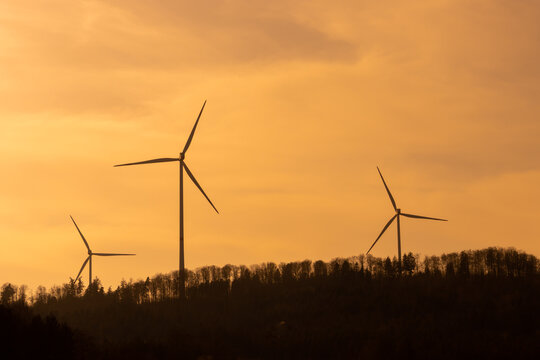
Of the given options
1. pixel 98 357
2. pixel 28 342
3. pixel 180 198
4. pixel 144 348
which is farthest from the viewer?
pixel 144 348

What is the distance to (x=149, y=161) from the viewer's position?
532 ft

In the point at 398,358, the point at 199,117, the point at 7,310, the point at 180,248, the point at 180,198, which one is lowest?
the point at 398,358

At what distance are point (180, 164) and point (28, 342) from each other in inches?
1866

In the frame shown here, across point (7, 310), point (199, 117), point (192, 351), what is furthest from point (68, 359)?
point (192, 351)

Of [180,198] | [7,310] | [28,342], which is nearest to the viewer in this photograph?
[28,342]

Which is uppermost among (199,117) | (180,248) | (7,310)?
(199,117)

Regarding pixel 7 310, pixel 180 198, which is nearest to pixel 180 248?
pixel 180 198

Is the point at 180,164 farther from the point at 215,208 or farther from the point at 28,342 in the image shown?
the point at 28,342

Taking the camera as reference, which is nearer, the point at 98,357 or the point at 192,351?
the point at 98,357

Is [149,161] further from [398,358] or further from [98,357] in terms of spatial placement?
[398,358]

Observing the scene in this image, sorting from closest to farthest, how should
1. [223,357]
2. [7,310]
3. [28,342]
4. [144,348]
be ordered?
[28,342], [7,310], [144,348], [223,357]

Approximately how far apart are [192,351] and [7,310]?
6816 centimetres

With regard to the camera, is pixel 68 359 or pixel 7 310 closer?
pixel 68 359

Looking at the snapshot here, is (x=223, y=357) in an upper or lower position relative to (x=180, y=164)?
lower
